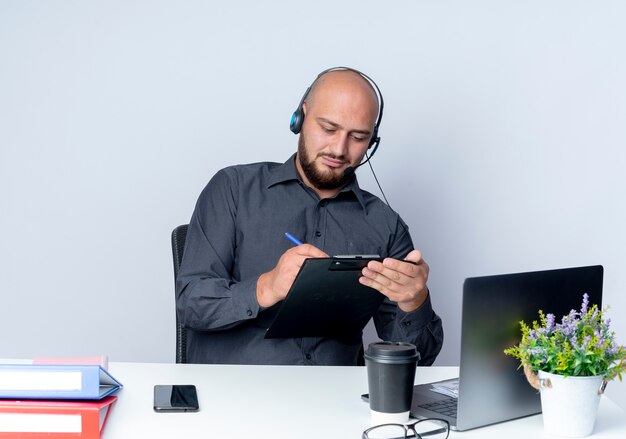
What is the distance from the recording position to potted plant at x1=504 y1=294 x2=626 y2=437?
1.37 metres

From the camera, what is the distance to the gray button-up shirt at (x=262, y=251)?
6.85 ft

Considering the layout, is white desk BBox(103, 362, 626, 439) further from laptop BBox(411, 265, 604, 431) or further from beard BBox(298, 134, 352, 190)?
beard BBox(298, 134, 352, 190)

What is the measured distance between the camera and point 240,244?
229cm

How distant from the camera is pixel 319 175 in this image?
2.36m

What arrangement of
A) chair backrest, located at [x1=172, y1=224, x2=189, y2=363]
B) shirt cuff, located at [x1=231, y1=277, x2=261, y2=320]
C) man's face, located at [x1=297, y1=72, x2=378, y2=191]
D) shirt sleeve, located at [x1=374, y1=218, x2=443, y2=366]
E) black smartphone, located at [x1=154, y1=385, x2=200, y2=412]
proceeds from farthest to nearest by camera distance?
man's face, located at [x1=297, y1=72, x2=378, y2=191] < chair backrest, located at [x1=172, y1=224, x2=189, y2=363] < shirt sleeve, located at [x1=374, y1=218, x2=443, y2=366] < shirt cuff, located at [x1=231, y1=277, x2=261, y2=320] < black smartphone, located at [x1=154, y1=385, x2=200, y2=412]

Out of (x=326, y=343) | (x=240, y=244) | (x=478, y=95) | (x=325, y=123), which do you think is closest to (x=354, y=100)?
(x=325, y=123)

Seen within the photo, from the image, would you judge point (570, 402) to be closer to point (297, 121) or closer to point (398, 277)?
point (398, 277)

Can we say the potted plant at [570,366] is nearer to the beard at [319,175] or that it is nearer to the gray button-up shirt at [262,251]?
the gray button-up shirt at [262,251]

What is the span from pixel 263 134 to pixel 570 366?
6.22 feet

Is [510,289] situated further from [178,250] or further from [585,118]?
[585,118]

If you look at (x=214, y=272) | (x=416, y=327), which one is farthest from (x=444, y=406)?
(x=214, y=272)

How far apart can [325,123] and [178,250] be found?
542mm

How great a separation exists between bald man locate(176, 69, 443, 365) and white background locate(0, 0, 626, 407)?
69 cm

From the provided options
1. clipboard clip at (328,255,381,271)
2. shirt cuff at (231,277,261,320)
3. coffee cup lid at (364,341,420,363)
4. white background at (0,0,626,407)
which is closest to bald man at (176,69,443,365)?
shirt cuff at (231,277,261,320)
